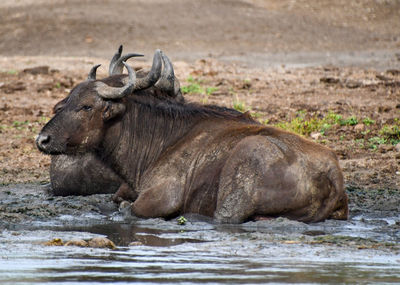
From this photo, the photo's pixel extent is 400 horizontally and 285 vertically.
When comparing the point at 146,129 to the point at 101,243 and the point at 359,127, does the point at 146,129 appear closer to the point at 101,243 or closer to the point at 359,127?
the point at 101,243

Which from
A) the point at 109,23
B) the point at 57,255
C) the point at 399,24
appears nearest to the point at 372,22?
the point at 399,24

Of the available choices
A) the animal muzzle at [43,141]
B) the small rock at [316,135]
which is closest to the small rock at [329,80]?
the small rock at [316,135]

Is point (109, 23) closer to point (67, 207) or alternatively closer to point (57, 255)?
point (67, 207)

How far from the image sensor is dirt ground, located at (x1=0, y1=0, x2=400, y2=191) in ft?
44.8

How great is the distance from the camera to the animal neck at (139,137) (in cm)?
1020

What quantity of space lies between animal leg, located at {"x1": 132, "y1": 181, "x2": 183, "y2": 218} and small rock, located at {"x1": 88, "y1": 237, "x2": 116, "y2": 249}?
168 cm

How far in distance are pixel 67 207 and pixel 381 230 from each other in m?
3.43

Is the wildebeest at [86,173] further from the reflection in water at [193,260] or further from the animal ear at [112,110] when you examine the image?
the reflection in water at [193,260]

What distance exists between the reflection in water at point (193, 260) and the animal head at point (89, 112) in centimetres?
133

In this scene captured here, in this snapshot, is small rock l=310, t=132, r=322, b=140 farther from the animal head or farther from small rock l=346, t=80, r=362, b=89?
the animal head

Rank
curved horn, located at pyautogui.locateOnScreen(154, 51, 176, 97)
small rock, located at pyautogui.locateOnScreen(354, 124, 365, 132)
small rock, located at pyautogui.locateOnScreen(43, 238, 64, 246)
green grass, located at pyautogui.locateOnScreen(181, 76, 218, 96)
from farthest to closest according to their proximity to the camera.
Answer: green grass, located at pyautogui.locateOnScreen(181, 76, 218, 96), small rock, located at pyautogui.locateOnScreen(354, 124, 365, 132), curved horn, located at pyautogui.locateOnScreen(154, 51, 176, 97), small rock, located at pyautogui.locateOnScreen(43, 238, 64, 246)

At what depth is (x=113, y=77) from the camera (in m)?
10.2

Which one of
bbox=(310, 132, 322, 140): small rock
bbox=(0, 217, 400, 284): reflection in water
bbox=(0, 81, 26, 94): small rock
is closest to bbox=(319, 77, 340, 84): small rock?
bbox=(310, 132, 322, 140): small rock

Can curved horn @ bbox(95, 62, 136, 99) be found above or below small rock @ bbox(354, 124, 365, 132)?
above
